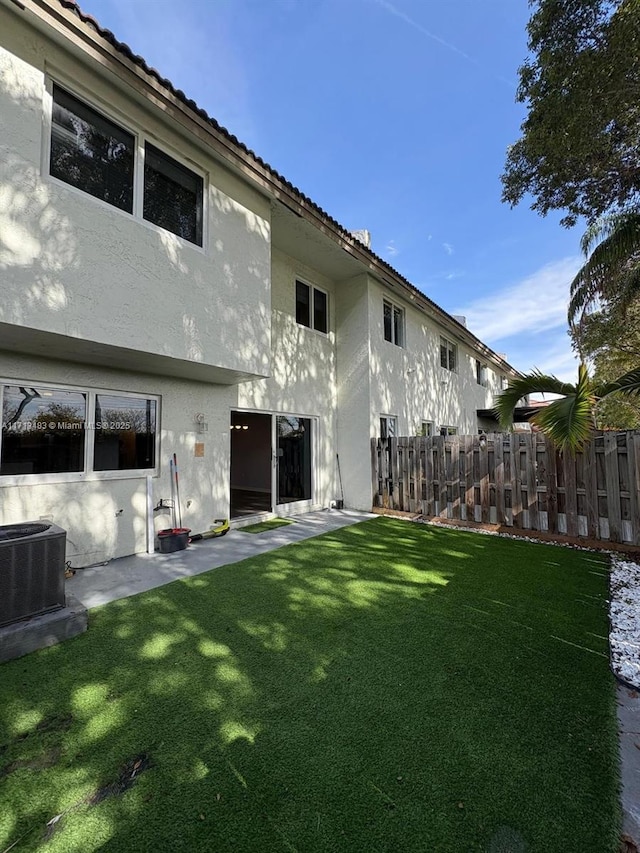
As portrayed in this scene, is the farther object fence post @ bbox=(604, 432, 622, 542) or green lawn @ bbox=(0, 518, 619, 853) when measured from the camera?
fence post @ bbox=(604, 432, 622, 542)

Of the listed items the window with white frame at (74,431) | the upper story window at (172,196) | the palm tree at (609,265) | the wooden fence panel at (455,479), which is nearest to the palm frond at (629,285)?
the palm tree at (609,265)

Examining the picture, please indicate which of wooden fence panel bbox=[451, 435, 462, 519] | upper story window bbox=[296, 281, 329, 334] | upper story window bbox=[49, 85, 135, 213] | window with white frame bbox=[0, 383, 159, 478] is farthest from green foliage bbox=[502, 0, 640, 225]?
window with white frame bbox=[0, 383, 159, 478]

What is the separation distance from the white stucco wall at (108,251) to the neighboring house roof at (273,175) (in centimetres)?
42

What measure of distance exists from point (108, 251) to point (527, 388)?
7.42m

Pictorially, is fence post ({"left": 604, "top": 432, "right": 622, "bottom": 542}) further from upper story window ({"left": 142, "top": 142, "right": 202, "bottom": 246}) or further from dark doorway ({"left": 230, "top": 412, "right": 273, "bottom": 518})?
dark doorway ({"left": 230, "top": 412, "right": 273, "bottom": 518})

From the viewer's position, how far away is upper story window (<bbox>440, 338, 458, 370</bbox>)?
52.0ft

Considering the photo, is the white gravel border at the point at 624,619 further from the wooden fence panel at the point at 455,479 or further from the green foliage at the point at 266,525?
the green foliage at the point at 266,525

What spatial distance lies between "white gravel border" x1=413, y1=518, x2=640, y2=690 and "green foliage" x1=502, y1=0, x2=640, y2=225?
6.65 metres

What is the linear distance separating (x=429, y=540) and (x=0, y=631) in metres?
6.40

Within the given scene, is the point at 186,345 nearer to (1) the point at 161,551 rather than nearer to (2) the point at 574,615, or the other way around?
(1) the point at 161,551

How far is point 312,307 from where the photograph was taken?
10477mm

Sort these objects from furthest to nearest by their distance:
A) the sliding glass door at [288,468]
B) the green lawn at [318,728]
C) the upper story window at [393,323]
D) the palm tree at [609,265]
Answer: the upper story window at [393,323] < the sliding glass door at [288,468] < the palm tree at [609,265] < the green lawn at [318,728]

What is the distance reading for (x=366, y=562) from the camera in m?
6.00

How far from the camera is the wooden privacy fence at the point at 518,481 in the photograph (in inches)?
264
